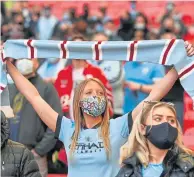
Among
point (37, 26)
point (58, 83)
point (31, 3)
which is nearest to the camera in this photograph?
point (58, 83)

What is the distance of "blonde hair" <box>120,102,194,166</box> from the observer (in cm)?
495

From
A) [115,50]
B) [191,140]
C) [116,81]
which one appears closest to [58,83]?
[116,81]

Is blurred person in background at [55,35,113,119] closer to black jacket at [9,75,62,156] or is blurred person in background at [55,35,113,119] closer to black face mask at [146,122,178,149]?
black jacket at [9,75,62,156]

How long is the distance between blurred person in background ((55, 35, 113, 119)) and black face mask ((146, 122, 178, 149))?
3.14 m

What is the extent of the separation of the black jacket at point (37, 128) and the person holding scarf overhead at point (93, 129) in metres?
1.87

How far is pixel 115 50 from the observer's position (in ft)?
20.0

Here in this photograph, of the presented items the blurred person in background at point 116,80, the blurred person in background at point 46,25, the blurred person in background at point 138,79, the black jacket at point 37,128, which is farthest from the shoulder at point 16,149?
the blurred person in background at point 46,25

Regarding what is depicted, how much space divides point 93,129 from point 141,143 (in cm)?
77

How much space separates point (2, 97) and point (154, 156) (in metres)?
1.79

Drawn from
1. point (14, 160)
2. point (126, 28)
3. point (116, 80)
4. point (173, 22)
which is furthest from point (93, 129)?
point (173, 22)

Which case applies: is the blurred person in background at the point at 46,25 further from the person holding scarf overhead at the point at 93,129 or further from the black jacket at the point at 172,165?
the black jacket at the point at 172,165

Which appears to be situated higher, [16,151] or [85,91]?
[85,91]

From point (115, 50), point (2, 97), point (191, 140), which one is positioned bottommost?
point (191, 140)

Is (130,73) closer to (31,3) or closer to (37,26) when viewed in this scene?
(37,26)
